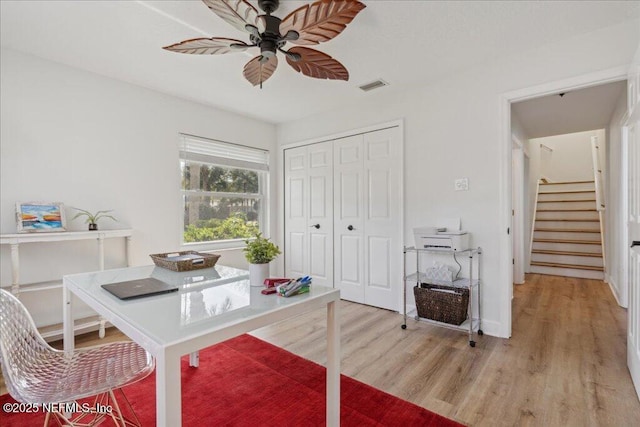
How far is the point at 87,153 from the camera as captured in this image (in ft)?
9.42

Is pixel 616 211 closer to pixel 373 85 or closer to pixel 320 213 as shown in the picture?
pixel 373 85

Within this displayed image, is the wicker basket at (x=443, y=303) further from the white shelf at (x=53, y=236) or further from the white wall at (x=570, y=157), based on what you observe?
the white wall at (x=570, y=157)

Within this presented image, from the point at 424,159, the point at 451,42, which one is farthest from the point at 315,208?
the point at 451,42

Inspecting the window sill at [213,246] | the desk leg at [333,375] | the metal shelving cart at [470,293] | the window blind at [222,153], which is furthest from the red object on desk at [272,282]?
the window blind at [222,153]

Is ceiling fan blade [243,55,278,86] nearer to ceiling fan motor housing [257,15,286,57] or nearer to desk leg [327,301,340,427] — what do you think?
ceiling fan motor housing [257,15,286,57]

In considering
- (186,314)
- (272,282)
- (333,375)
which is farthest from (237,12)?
(333,375)

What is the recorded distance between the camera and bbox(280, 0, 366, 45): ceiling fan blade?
57.4 inches

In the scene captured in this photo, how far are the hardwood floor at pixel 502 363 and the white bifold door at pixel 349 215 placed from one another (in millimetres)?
434

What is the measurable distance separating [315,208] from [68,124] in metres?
2.70

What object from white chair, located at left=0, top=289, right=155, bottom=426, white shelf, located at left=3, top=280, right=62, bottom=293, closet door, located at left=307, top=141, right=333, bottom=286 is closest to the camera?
white chair, located at left=0, top=289, right=155, bottom=426

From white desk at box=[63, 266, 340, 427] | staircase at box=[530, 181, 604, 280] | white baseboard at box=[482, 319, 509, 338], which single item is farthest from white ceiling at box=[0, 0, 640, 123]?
staircase at box=[530, 181, 604, 280]

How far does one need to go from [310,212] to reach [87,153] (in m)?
2.50

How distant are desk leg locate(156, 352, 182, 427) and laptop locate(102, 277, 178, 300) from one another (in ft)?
1.76

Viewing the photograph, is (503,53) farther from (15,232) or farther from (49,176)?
(15,232)
